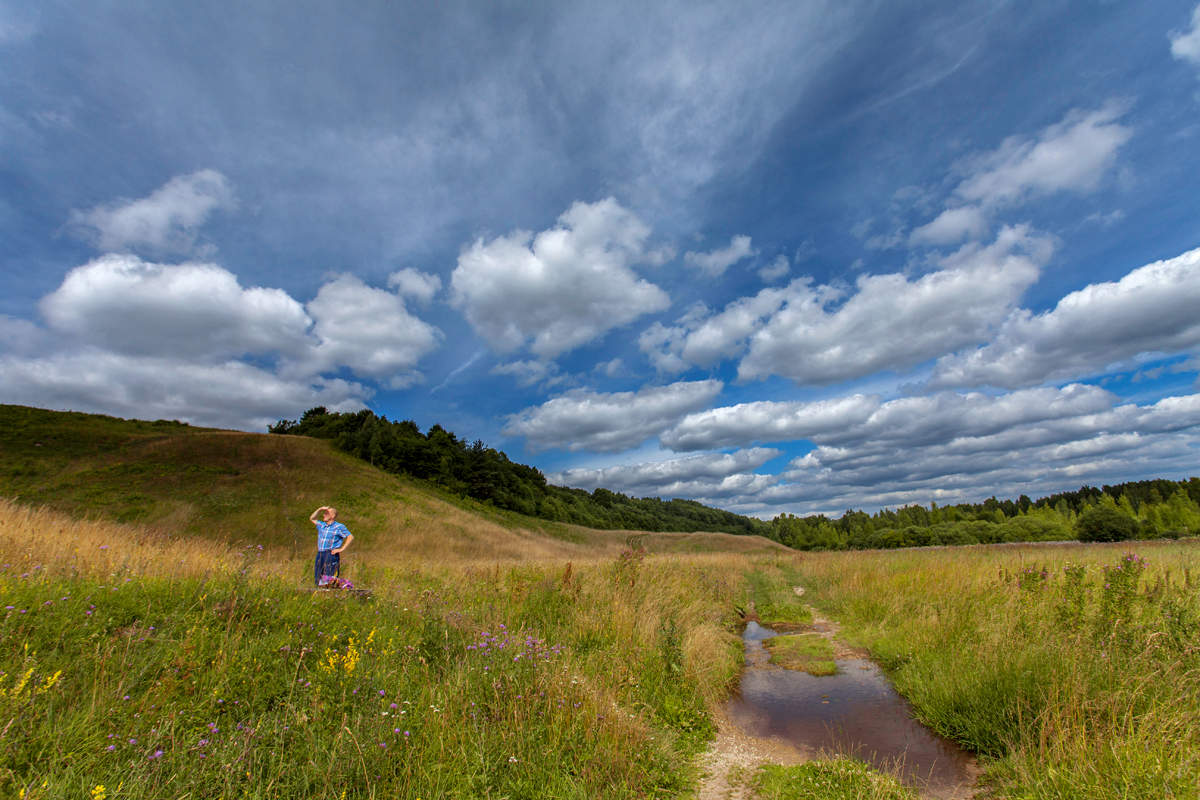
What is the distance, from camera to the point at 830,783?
4512mm

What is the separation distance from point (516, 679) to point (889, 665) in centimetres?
730

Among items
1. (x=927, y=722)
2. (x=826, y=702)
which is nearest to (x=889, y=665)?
(x=826, y=702)

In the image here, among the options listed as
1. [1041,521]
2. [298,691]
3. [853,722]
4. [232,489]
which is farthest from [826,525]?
[298,691]

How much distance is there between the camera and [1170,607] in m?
6.07

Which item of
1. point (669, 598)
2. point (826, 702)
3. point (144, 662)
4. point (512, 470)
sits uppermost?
point (512, 470)

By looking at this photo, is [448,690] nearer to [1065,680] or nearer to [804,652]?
[1065,680]

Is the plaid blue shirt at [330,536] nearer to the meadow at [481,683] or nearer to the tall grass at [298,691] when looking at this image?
the meadow at [481,683]

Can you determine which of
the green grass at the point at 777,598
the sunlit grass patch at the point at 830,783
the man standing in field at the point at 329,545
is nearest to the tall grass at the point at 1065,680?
the sunlit grass patch at the point at 830,783

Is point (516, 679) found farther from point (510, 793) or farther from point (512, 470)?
point (512, 470)

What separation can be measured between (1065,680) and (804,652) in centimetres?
568

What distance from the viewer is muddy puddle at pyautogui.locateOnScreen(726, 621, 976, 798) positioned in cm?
509

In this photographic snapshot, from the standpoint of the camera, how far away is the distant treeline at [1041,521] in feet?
131

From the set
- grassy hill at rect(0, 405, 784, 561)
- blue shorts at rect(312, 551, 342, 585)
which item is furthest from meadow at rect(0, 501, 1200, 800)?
grassy hill at rect(0, 405, 784, 561)

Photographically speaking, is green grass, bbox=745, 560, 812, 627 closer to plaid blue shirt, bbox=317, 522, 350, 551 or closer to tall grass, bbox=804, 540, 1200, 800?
tall grass, bbox=804, 540, 1200, 800
